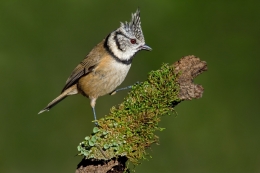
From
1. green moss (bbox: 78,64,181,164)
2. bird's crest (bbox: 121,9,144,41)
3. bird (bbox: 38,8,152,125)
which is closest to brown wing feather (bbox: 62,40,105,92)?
bird (bbox: 38,8,152,125)

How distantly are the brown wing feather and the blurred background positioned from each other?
2.89ft

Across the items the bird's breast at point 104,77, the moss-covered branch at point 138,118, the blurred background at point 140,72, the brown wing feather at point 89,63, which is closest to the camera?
the moss-covered branch at point 138,118

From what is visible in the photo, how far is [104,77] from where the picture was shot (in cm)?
520

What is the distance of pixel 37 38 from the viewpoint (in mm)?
6914

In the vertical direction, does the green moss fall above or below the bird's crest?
below

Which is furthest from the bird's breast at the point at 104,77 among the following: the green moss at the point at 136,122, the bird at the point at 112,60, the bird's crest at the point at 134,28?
the green moss at the point at 136,122

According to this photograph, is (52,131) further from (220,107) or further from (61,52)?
(220,107)

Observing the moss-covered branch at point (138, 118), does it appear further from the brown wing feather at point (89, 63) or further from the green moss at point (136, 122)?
the brown wing feather at point (89, 63)

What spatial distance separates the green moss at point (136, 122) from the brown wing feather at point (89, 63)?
46.0 inches

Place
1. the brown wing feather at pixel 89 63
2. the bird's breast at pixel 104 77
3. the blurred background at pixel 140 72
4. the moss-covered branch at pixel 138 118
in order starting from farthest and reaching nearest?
the blurred background at pixel 140 72 → the brown wing feather at pixel 89 63 → the bird's breast at pixel 104 77 → the moss-covered branch at pixel 138 118

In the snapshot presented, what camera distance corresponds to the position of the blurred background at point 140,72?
649 centimetres

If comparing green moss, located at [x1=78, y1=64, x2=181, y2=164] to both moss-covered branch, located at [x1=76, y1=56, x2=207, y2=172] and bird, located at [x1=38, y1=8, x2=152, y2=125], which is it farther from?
bird, located at [x1=38, y1=8, x2=152, y2=125]

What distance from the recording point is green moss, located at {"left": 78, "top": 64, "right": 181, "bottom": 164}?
370 centimetres

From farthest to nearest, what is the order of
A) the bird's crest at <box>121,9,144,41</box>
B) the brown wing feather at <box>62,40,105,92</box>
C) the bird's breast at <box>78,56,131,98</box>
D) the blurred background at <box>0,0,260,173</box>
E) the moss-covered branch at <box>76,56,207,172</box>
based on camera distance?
the blurred background at <box>0,0,260,173</box>, the brown wing feather at <box>62,40,105,92</box>, the bird's breast at <box>78,56,131,98</box>, the bird's crest at <box>121,9,144,41</box>, the moss-covered branch at <box>76,56,207,172</box>
